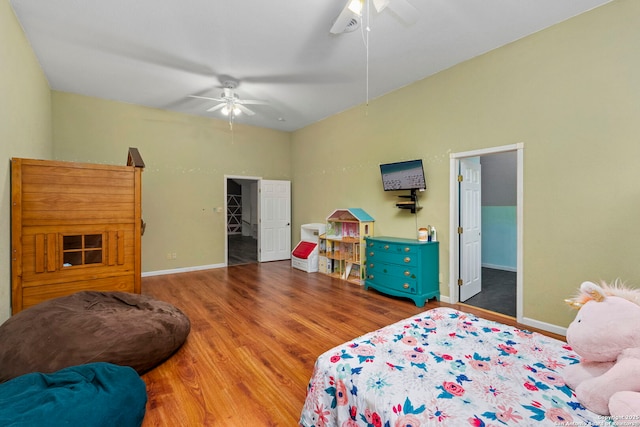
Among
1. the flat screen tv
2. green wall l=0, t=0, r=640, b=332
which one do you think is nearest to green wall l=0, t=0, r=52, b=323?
green wall l=0, t=0, r=640, b=332

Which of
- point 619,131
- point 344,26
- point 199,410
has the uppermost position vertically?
point 344,26

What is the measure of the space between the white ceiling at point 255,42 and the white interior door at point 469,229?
1.54 m

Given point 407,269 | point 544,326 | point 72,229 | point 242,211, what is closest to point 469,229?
point 407,269

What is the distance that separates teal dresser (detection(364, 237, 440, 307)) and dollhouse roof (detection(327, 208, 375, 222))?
2.08 feet

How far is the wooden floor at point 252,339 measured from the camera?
1869 millimetres

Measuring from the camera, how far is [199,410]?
6.07 ft

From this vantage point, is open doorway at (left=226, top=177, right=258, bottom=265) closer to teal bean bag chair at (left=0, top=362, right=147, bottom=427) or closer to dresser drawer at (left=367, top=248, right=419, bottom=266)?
dresser drawer at (left=367, top=248, right=419, bottom=266)

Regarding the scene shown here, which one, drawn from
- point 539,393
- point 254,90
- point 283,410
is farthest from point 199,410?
point 254,90

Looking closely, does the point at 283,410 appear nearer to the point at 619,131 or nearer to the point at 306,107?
the point at 619,131

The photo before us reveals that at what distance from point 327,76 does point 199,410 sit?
407 centimetres

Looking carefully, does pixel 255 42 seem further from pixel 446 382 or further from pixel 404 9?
pixel 446 382

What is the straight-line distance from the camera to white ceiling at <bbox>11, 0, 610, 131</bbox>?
268 centimetres

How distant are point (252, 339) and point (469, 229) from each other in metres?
3.27

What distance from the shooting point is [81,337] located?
2125mm
